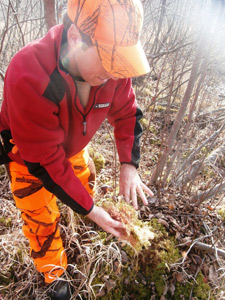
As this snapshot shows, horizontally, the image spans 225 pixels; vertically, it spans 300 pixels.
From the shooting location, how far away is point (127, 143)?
1850 mm

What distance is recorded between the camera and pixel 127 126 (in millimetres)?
1872

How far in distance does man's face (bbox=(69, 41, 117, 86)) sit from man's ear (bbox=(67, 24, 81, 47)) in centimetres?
3

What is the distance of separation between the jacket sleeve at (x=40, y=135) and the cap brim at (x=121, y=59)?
37 cm

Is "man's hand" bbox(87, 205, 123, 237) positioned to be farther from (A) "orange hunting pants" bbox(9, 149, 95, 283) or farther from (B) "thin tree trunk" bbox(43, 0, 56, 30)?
(B) "thin tree trunk" bbox(43, 0, 56, 30)

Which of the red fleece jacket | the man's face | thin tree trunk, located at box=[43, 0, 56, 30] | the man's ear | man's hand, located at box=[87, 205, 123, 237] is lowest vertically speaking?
man's hand, located at box=[87, 205, 123, 237]

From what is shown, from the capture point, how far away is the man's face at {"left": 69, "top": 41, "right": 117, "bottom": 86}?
104 cm

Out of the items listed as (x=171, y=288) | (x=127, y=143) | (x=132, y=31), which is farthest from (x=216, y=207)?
(x=132, y=31)

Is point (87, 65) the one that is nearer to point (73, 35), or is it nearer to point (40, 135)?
point (73, 35)

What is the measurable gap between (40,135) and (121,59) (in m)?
0.64

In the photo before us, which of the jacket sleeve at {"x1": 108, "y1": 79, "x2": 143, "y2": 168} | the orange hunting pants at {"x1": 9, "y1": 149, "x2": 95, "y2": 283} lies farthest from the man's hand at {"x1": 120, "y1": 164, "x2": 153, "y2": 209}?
the orange hunting pants at {"x1": 9, "y1": 149, "x2": 95, "y2": 283}

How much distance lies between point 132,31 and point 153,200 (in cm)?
176

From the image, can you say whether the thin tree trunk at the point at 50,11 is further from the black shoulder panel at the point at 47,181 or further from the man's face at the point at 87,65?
the black shoulder panel at the point at 47,181

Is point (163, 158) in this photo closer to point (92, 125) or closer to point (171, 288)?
point (92, 125)

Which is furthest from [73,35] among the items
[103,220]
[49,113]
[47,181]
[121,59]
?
[103,220]
